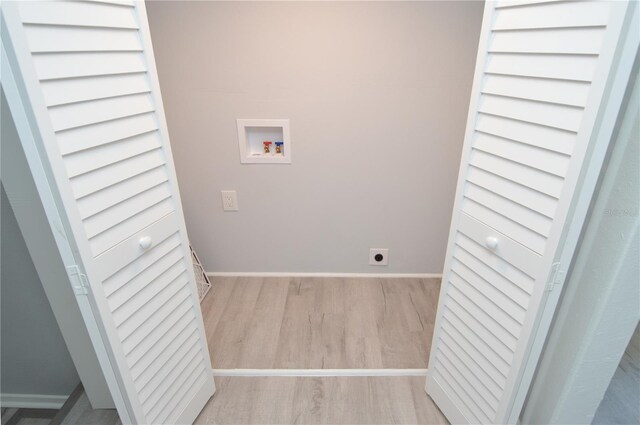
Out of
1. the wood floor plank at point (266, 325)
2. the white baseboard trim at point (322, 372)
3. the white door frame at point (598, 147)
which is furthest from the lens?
the wood floor plank at point (266, 325)

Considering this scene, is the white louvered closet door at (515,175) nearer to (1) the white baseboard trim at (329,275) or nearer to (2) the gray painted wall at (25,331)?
(1) the white baseboard trim at (329,275)

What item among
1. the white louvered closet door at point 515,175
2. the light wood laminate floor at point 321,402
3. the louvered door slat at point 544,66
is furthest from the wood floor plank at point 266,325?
the louvered door slat at point 544,66

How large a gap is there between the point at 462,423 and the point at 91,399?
157 centimetres

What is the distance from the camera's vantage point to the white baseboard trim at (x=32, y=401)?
6.60 feet

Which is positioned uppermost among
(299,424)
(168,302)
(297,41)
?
(297,41)

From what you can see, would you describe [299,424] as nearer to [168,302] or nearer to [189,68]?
[168,302]

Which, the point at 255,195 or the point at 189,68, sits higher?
the point at 189,68

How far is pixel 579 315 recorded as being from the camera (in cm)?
99

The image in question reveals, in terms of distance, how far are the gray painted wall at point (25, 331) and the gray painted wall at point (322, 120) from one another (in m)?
0.89

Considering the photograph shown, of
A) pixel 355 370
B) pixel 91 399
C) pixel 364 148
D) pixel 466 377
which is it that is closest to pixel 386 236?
pixel 364 148

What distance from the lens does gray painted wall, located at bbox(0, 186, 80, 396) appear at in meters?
1.50

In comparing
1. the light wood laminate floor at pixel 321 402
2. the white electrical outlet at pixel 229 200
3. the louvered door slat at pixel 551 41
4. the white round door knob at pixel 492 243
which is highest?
the louvered door slat at pixel 551 41

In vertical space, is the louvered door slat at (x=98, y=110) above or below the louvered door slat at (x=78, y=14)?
below

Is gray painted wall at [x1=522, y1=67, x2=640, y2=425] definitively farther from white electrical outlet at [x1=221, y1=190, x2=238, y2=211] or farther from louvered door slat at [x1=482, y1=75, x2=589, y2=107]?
white electrical outlet at [x1=221, y1=190, x2=238, y2=211]
